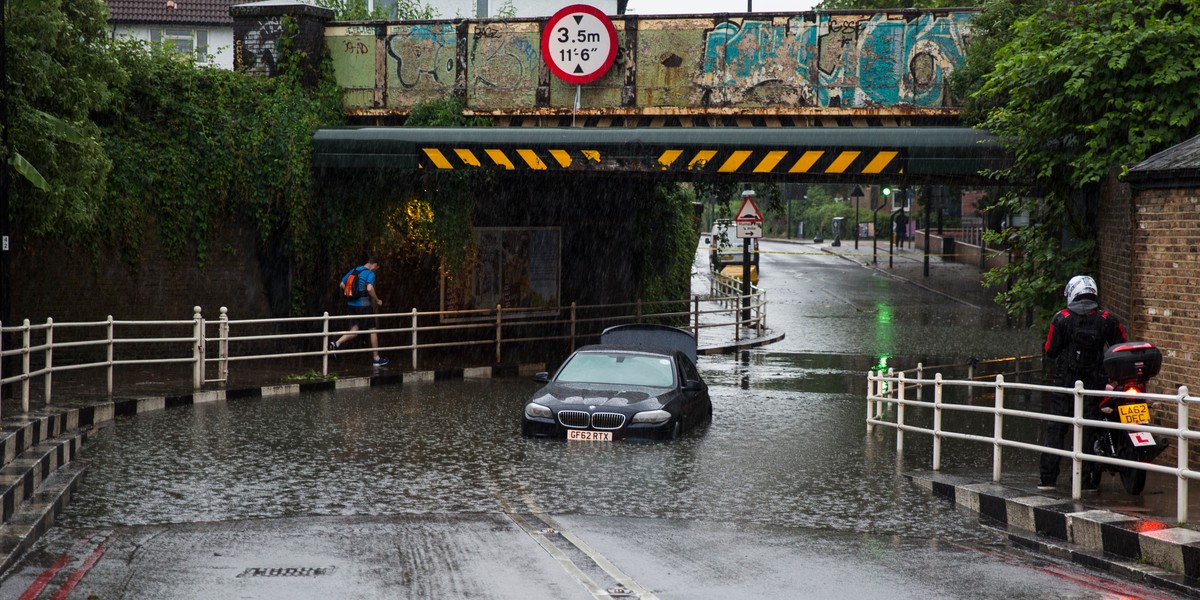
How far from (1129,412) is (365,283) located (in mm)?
14210

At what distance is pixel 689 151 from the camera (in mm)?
20281

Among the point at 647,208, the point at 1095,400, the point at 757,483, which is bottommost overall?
the point at 757,483

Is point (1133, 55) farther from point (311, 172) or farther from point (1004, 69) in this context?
point (311, 172)

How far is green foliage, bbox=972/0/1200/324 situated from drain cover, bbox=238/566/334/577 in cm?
903

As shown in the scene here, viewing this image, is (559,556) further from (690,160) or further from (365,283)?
(365,283)

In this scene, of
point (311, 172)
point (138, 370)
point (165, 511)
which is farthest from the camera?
point (311, 172)

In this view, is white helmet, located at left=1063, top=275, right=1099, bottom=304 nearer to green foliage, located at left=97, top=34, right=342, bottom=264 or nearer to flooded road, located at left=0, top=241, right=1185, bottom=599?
flooded road, located at left=0, top=241, right=1185, bottom=599

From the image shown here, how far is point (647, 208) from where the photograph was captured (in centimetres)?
3045

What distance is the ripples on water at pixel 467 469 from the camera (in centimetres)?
1059

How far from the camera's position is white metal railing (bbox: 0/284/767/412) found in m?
17.1

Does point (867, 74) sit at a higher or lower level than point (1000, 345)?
higher

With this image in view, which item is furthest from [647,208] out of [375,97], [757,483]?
[757,483]

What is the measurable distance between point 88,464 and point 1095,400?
29.4ft

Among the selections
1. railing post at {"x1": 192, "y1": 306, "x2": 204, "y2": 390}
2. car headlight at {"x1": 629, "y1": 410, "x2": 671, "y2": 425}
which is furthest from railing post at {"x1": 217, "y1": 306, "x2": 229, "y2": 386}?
car headlight at {"x1": 629, "y1": 410, "x2": 671, "y2": 425}
